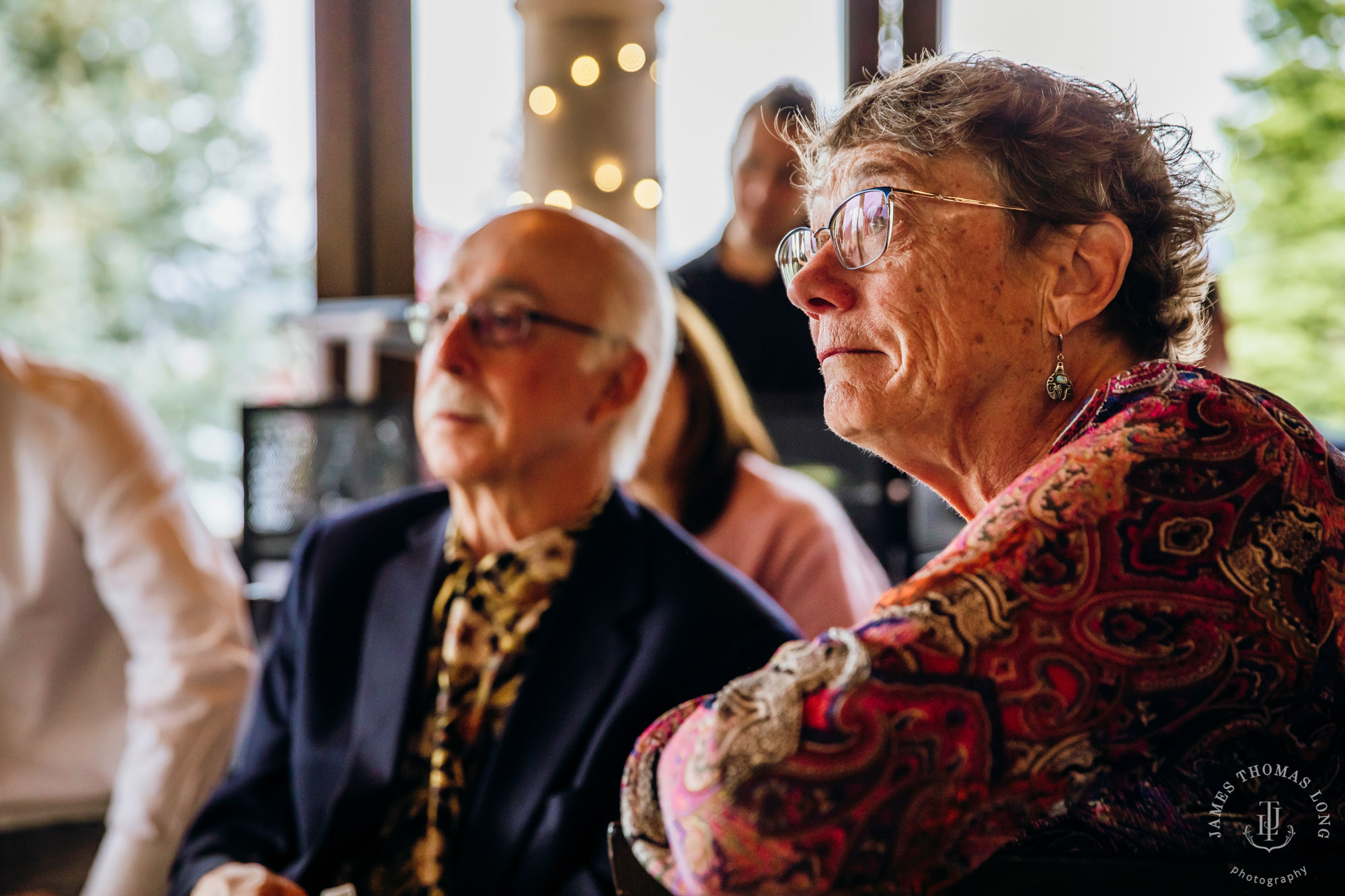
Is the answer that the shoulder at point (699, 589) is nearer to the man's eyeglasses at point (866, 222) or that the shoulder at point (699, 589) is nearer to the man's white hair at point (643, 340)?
the man's white hair at point (643, 340)

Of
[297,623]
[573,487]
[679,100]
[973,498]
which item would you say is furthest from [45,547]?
[679,100]

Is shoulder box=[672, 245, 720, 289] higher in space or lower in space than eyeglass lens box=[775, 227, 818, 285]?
lower

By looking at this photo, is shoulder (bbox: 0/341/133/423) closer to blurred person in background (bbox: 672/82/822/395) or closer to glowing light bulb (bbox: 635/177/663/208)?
glowing light bulb (bbox: 635/177/663/208)

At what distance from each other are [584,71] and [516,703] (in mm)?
1656

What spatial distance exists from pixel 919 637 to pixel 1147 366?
0.95 ft

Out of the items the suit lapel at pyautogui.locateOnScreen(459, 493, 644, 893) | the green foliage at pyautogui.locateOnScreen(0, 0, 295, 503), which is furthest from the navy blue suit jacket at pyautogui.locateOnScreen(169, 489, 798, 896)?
the green foliage at pyautogui.locateOnScreen(0, 0, 295, 503)

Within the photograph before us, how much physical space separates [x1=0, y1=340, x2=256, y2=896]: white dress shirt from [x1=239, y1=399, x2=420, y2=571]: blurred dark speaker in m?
0.71

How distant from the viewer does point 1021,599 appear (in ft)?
2.01

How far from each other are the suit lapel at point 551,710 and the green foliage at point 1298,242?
4.07 metres

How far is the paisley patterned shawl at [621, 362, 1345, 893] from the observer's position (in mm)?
592

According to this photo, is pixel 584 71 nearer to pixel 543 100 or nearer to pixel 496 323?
pixel 543 100

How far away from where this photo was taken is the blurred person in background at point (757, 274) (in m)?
2.48

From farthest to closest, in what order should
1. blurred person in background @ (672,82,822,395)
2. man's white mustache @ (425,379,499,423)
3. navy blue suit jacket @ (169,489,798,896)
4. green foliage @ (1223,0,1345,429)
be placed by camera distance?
green foliage @ (1223,0,1345,429)
blurred person in background @ (672,82,822,395)
man's white mustache @ (425,379,499,423)
navy blue suit jacket @ (169,489,798,896)

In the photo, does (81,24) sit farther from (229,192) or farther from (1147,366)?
(1147,366)
